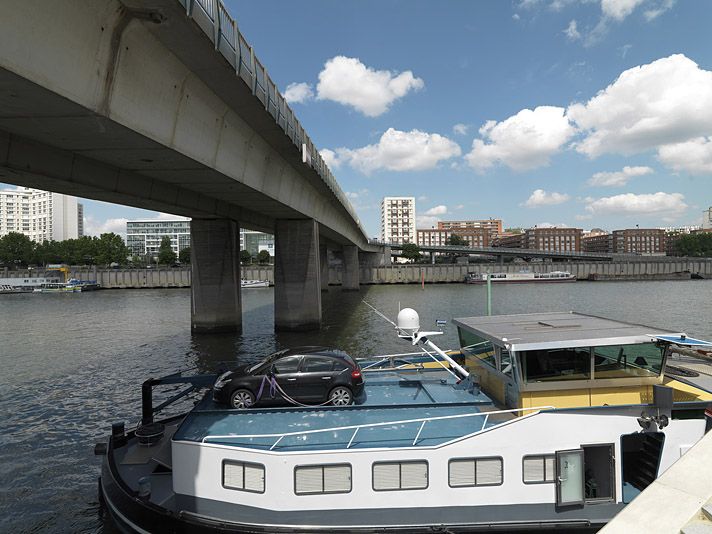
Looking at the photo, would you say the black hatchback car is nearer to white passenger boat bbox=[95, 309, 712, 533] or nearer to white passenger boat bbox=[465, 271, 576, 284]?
white passenger boat bbox=[95, 309, 712, 533]

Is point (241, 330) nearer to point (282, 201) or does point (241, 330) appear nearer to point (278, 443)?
point (282, 201)

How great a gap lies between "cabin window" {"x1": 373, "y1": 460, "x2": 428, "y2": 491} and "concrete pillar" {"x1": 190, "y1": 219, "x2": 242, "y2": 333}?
99.4 feet

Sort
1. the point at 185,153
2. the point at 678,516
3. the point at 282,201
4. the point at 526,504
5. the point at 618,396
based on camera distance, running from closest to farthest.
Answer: the point at 678,516
the point at 526,504
the point at 618,396
the point at 185,153
the point at 282,201

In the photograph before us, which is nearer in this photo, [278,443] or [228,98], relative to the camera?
[278,443]

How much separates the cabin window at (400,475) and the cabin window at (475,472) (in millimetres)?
501

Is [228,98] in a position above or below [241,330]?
above

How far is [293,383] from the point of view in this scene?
11406 millimetres

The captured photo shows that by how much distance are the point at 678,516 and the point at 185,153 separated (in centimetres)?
1387

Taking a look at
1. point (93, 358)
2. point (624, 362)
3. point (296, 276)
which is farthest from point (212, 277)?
point (624, 362)

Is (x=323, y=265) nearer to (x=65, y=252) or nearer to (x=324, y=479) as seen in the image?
(x=324, y=479)

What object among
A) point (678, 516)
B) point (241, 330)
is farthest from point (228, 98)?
point (241, 330)

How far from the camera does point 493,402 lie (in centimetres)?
1011

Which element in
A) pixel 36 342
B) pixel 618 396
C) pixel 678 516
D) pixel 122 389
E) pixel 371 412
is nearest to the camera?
pixel 678 516

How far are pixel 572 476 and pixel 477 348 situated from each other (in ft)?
11.9
